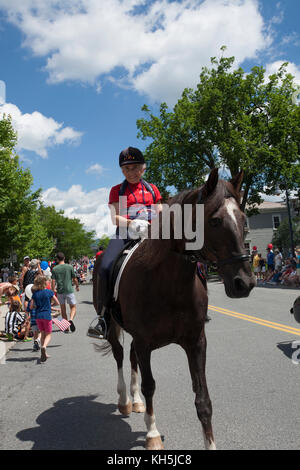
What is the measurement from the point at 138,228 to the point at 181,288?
33.0 inches

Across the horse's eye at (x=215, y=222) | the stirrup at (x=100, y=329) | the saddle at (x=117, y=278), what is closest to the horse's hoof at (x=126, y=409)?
the stirrup at (x=100, y=329)

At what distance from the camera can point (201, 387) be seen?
3303 millimetres

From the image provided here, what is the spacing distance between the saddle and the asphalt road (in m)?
1.13

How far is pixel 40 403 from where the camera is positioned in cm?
509

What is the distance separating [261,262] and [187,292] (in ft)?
81.1

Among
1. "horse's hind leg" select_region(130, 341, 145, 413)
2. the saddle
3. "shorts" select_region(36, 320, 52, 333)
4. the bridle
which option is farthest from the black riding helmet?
"shorts" select_region(36, 320, 52, 333)

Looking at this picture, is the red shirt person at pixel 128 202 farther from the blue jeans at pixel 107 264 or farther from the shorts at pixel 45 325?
the shorts at pixel 45 325

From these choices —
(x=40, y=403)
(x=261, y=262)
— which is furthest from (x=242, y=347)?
(x=261, y=262)

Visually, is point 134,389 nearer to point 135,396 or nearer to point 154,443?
point 135,396

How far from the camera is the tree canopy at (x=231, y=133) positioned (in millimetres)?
33188

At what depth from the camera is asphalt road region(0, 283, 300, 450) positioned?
3.75 m

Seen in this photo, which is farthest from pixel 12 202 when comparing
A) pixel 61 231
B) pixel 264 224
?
pixel 61 231
